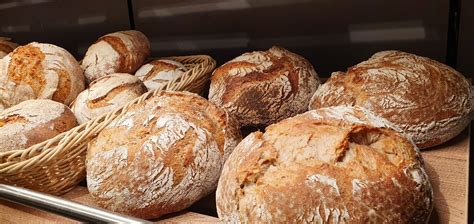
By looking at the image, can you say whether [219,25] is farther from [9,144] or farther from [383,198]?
[383,198]

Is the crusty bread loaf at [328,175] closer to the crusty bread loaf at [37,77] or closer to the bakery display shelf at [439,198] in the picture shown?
the bakery display shelf at [439,198]

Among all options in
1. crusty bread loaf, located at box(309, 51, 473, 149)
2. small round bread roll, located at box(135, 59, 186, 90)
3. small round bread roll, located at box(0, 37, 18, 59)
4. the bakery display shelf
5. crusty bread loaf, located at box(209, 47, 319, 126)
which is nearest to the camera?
the bakery display shelf

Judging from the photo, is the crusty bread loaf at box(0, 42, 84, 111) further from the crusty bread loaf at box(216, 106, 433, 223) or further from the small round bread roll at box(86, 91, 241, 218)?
the crusty bread loaf at box(216, 106, 433, 223)

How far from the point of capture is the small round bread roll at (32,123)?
4.10ft

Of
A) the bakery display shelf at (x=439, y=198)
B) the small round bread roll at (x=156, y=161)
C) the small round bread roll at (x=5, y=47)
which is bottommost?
the bakery display shelf at (x=439, y=198)

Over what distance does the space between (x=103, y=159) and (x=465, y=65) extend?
1.28 meters

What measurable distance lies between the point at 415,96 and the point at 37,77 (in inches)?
47.0

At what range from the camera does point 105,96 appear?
4.74ft

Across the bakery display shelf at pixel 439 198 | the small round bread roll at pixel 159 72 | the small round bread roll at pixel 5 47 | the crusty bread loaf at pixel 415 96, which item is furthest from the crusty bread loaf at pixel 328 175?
the small round bread roll at pixel 5 47

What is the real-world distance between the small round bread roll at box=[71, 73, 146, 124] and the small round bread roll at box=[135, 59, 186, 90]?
126 mm

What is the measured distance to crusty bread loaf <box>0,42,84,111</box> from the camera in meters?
1.52

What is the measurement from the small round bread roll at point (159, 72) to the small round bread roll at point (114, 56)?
0.17 ft

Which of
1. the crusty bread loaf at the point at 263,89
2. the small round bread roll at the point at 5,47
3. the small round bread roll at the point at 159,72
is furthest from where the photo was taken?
the small round bread roll at the point at 5,47

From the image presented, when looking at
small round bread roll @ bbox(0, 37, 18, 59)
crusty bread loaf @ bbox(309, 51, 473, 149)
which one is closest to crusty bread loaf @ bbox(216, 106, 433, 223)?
crusty bread loaf @ bbox(309, 51, 473, 149)
